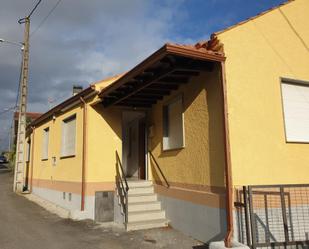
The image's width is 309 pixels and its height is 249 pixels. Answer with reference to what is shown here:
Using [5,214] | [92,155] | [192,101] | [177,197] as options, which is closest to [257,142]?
[192,101]

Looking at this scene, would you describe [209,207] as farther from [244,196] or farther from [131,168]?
[131,168]

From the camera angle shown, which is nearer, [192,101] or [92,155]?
[192,101]

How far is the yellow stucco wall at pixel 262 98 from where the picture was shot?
248 inches

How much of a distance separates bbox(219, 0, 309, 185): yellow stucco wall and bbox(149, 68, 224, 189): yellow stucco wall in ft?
1.13

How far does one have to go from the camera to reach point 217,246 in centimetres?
540

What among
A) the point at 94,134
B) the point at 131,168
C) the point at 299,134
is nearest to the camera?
the point at 299,134

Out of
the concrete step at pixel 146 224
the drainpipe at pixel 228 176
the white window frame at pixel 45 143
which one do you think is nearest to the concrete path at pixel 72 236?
the concrete step at pixel 146 224

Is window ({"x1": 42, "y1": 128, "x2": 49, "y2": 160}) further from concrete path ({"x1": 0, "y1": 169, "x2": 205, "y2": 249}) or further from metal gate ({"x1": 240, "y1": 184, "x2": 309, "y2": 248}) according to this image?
metal gate ({"x1": 240, "y1": 184, "x2": 309, "y2": 248})

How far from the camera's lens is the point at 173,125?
8.68 metres

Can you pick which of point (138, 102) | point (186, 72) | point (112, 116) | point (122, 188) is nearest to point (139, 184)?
point (122, 188)

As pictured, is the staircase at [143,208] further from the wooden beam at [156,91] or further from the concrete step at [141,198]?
the wooden beam at [156,91]

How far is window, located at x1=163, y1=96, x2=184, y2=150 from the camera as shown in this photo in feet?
26.9

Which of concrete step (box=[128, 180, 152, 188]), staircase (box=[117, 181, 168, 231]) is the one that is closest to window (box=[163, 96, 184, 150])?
concrete step (box=[128, 180, 152, 188])

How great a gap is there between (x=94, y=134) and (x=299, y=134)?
19.2 ft
